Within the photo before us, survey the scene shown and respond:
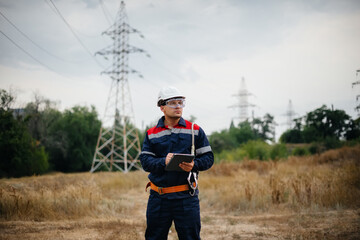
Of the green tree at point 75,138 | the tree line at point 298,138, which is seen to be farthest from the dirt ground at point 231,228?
the green tree at point 75,138

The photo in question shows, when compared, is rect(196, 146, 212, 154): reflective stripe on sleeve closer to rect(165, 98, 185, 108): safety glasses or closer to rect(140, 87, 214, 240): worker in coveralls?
rect(140, 87, 214, 240): worker in coveralls

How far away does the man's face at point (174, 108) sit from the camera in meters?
3.19

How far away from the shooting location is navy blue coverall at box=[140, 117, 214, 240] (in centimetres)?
300

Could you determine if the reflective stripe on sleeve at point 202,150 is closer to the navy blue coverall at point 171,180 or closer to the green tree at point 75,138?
the navy blue coverall at point 171,180

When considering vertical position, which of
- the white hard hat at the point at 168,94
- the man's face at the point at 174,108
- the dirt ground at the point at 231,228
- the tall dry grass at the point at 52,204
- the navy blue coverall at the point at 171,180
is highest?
the white hard hat at the point at 168,94

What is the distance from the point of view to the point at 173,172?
3.07m

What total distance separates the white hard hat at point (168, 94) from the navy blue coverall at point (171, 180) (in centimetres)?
32

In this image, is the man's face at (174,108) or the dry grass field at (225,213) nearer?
the man's face at (174,108)

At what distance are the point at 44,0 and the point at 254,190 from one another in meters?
10.6

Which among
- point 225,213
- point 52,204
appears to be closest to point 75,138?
point 52,204

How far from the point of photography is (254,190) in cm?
863

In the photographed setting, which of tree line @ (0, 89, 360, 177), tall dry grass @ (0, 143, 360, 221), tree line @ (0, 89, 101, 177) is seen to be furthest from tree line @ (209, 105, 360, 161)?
tree line @ (0, 89, 101, 177)

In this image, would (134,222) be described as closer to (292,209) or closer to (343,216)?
(292,209)

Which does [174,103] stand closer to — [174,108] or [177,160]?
[174,108]
